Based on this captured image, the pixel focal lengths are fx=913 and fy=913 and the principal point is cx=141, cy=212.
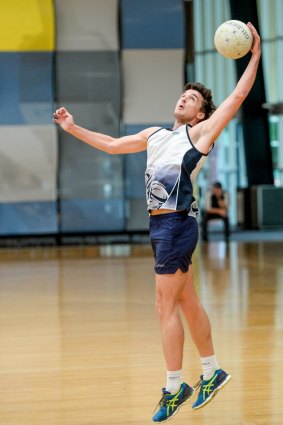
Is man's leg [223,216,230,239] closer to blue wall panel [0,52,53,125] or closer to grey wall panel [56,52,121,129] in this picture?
grey wall panel [56,52,121,129]

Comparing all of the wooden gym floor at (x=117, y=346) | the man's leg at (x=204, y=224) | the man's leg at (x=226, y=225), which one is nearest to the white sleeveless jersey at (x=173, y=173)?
the wooden gym floor at (x=117, y=346)

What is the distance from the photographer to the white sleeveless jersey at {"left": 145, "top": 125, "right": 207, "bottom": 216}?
14.5 feet

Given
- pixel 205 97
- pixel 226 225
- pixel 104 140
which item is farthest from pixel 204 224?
pixel 205 97

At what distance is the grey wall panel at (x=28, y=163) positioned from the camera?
1873cm

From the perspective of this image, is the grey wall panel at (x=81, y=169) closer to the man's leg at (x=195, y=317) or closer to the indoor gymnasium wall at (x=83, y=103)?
the indoor gymnasium wall at (x=83, y=103)

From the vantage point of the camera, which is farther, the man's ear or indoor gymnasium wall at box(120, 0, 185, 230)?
indoor gymnasium wall at box(120, 0, 185, 230)

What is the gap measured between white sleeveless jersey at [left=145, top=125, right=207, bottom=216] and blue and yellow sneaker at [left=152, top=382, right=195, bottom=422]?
87 cm

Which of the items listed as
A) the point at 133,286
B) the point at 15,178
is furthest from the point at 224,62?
the point at 133,286

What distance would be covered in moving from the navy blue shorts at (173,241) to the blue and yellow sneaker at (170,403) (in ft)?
1.92

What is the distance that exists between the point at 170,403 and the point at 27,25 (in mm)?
15419

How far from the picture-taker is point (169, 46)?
62.8 ft

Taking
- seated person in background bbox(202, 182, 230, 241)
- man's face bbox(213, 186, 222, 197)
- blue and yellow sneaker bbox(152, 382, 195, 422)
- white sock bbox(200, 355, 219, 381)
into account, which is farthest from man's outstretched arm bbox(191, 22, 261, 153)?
man's face bbox(213, 186, 222, 197)

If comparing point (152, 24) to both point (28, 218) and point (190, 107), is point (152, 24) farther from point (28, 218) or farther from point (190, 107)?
point (190, 107)

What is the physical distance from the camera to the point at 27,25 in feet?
61.8
